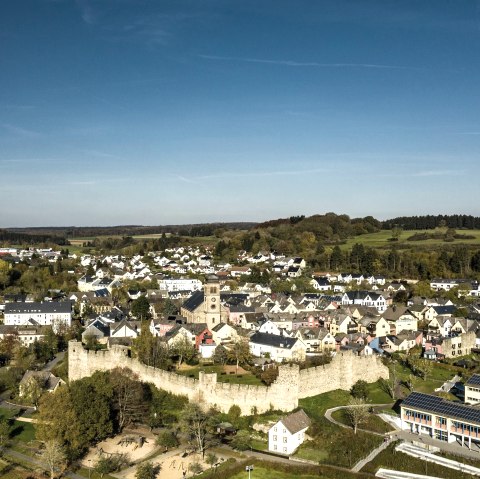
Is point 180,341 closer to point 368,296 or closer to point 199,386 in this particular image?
point 199,386

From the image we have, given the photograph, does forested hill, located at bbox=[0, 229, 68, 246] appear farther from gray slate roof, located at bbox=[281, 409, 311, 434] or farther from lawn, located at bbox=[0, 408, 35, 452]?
gray slate roof, located at bbox=[281, 409, 311, 434]

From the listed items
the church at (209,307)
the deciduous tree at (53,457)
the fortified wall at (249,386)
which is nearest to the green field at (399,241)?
the church at (209,307)

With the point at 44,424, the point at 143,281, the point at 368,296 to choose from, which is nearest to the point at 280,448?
the point at 44,424

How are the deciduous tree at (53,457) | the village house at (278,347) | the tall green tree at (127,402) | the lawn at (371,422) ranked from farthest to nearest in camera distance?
the village house at (278,347) < the tall green tree at (127,402) < the lawn at (371,422) < the deciduous tree at (53,457)

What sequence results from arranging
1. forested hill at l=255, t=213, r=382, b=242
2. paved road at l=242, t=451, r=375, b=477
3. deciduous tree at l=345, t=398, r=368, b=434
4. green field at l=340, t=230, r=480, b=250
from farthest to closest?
forested hill at l=255, t=213, r=382, b=242
green field at l=340, t=230, r=480, b=250
deciduous tree at l=345, t=398, r=368, b=434
paved road at l=242, t=451, r=375, b=477

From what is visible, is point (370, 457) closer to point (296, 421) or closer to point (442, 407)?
point (296, 421)

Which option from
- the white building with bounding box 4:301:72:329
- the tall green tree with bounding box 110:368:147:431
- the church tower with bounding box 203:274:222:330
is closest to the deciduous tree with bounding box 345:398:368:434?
the tall green tree with bounding box 110:368:147:431

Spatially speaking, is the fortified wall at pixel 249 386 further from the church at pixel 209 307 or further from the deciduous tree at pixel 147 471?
the church at pixel 209 307
